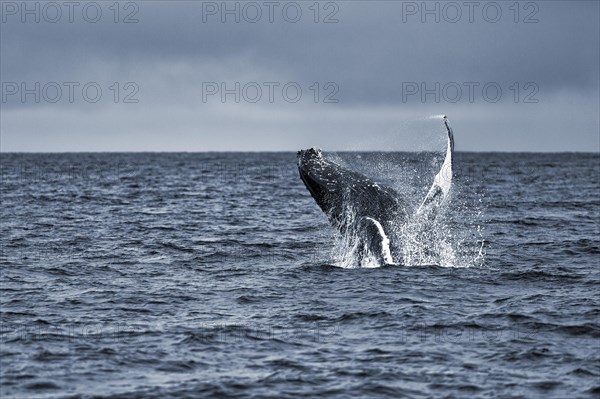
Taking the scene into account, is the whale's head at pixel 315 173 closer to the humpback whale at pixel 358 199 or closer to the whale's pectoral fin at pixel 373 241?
the humpback whale at pixel 358 199

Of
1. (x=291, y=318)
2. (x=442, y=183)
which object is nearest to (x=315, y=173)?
(x=442, y=183)

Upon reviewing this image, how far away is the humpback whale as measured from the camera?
14750 mm

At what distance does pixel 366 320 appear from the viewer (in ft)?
42.8

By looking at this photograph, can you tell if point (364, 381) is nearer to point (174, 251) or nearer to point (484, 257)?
point (484, 257)

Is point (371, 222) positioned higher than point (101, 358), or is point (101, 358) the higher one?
point (371, 222)

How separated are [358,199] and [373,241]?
89cm

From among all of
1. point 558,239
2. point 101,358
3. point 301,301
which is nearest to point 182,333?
point 101,358

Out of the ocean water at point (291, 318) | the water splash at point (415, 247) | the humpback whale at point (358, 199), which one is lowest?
the ocean water at point (291, 318)

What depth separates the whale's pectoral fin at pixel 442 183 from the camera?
47.2ft

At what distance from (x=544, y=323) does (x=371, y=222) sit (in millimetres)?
3193

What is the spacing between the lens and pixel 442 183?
47.8 feet

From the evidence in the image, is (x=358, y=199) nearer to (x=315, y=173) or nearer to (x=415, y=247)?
(x=315, y=173)

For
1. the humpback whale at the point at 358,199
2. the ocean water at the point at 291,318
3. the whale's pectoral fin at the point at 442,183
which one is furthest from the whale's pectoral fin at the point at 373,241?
the whale's pectoral fin at the point at 442,183

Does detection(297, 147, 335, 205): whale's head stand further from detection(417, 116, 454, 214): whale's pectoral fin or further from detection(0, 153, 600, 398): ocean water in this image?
detection(417, 116, 454, 214): whale's pectoral fin
